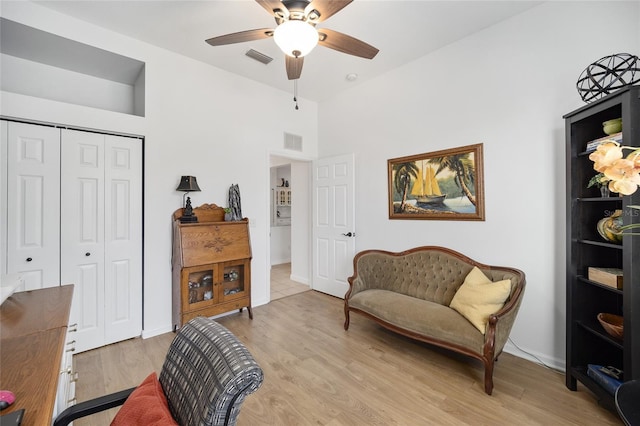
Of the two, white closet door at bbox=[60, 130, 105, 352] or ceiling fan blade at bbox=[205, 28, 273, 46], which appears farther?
white closet door at bbox=[60, 130, 105, 352]

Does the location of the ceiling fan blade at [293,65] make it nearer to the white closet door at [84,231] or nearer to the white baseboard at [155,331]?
the white closet door at [84,231]

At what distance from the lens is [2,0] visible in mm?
2238

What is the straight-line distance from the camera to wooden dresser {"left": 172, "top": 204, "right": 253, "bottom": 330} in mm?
2928

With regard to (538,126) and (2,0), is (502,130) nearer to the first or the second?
(538,126)

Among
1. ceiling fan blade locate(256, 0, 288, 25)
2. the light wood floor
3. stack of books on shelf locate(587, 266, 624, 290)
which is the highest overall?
ceiling fan blade locate(256, 0, 288, 25)

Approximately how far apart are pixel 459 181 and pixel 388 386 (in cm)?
209

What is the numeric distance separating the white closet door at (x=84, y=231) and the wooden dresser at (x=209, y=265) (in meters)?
0.67

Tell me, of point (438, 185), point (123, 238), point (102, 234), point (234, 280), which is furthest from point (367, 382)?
point (102, 234)

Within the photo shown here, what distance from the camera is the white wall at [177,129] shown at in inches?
99.8

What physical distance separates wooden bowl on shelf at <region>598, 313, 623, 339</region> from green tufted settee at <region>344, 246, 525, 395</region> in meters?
0.47

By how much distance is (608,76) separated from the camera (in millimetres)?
2010

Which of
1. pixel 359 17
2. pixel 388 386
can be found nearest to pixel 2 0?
pixel 359 17

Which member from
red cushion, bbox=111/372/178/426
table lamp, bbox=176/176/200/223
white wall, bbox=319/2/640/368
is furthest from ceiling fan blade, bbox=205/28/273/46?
red cushion, bbox=111/372/178/426

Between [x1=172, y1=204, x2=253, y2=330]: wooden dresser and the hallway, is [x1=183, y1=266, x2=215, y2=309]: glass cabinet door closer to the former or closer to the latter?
[x1=172, y1=204, x2=253, y2=330]: wooden dresser
